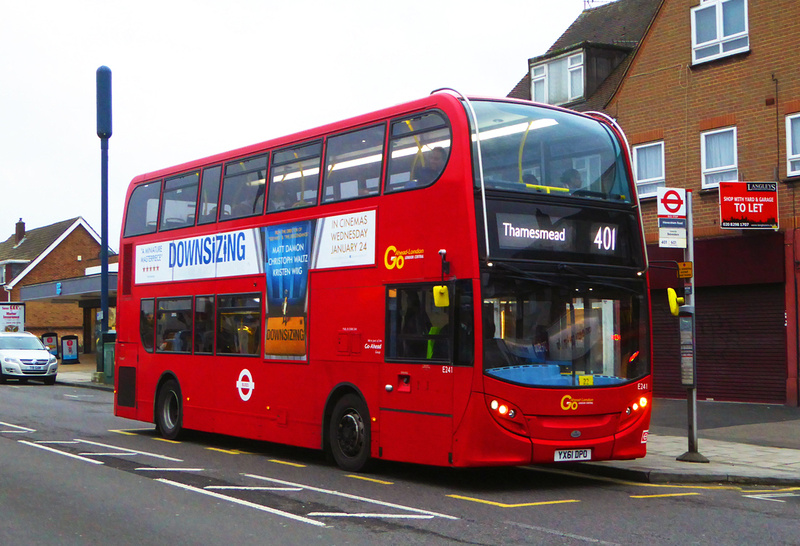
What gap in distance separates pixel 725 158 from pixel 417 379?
13.3 metres

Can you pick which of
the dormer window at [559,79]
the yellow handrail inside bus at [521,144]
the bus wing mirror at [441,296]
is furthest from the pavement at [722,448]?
the dormer window at [559,79]

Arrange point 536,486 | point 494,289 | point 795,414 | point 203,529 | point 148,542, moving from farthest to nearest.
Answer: point 795,414, point 536,486, point 494,289, point 203,529, point 148,542

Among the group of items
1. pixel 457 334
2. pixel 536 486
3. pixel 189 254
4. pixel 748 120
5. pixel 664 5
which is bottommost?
pixel 536 486

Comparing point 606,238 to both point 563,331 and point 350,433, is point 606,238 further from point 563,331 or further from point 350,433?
point 350,433

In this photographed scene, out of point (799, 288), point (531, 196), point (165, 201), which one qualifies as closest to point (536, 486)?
point (531, 196)

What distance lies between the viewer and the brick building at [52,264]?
7000 cm

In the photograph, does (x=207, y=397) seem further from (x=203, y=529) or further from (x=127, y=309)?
(x=203, y=529)

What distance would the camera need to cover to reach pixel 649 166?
76.9 ft

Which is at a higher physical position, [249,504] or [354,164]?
[354,164]

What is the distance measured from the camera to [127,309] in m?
17.3

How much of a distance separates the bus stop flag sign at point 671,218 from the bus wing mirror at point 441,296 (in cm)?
384

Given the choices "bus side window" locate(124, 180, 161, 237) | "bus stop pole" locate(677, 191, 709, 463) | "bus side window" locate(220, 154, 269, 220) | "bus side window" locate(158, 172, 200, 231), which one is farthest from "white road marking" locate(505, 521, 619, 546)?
"bus side window" locate(124, 180, 161, 237)

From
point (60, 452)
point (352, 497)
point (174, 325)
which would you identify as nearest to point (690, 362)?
point (352, 497)

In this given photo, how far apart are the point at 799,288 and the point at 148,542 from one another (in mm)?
15846
